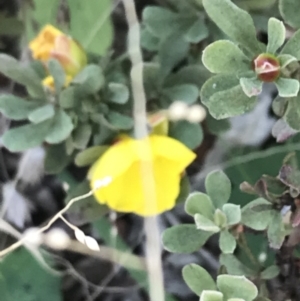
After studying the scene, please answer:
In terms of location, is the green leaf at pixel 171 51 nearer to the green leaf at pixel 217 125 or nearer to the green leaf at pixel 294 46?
the green leaf at pixel 217 125

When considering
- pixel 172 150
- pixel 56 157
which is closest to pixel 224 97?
pixel 172 150

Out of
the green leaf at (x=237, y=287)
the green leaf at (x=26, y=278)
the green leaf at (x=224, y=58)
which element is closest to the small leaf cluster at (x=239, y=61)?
the green leaf at (x=224, y=58)

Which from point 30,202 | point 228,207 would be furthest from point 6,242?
point 228,207

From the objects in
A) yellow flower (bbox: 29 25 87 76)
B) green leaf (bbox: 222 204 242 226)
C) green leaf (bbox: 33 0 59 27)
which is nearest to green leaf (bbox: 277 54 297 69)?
green leaf (bbox: 222 204 242 226)

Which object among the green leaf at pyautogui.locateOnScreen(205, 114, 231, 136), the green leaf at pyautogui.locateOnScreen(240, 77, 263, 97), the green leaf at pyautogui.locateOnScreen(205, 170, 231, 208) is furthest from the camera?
the green leaf at pyautogui.locateOnScreen(205, 114, 231, 136)

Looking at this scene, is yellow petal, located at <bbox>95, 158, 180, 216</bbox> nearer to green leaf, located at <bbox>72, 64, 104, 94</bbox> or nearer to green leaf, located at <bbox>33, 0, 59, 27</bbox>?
green leaf, located at <bbox>72, 64, 104, 94</bbox>

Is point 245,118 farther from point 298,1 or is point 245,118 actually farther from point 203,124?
point 298,1
